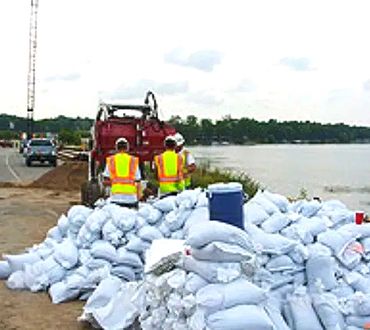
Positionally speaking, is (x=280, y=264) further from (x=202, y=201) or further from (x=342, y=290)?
(x=202, y=201)

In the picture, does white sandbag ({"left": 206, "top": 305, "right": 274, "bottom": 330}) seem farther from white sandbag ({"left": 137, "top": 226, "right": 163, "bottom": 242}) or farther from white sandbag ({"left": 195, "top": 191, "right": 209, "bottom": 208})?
white sandbag ({"left": 137, "top": 226, "right": 163, "bottom": 242})

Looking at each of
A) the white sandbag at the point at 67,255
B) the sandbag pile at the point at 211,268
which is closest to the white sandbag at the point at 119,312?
the sandbag pile at the point at 211,268

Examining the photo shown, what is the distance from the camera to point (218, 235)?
5.66 m

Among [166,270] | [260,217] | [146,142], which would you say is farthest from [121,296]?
[146,142]

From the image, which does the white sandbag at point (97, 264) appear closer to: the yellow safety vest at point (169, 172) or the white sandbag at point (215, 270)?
the yellow safety vest at point (169, 172)

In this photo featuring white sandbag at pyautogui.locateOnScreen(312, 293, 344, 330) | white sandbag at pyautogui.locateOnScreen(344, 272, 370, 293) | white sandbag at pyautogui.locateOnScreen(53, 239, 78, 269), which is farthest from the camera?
white sandbag at pyautogui.locateOnScreen(53, 239, 78, 269)

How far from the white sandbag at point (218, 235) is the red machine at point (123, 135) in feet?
30.2

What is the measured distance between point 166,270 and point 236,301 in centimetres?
86

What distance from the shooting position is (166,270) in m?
6.04

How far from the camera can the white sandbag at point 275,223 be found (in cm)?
701

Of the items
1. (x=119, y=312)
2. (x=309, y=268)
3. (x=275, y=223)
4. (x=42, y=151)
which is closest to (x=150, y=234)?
(x=119, y=312)

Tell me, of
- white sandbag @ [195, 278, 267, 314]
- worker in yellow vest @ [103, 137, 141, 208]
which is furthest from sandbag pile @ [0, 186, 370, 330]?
worker in yellow vest @ [103, 137, 141, 208]

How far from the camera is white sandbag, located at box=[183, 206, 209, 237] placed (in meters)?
7.69

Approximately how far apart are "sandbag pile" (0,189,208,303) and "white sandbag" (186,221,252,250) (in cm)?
187
